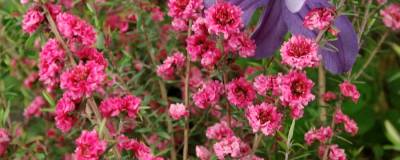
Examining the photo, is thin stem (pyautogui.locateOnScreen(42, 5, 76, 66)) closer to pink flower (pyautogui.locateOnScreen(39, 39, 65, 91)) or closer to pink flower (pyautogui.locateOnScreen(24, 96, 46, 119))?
pink flower (pyautogui.locateOnScreen(39, 39, 65, 91))

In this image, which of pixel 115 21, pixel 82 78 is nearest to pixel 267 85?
pixel 82 78

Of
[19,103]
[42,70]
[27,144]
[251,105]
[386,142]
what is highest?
[42,70]

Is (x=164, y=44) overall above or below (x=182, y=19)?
below

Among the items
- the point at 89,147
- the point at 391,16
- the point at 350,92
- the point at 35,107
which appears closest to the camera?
the point at 89,147

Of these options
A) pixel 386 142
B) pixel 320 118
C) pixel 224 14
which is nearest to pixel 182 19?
pixel 224 14

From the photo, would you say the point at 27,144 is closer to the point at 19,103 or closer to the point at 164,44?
the point at 164,44

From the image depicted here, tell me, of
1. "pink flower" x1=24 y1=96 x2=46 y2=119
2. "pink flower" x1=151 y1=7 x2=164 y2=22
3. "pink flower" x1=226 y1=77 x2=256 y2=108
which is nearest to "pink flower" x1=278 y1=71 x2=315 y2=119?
"pink flower" x1=226 y1=77 x2=256 y2=108

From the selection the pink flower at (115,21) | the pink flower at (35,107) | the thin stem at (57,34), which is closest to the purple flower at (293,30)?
the thin stem at (57,34)

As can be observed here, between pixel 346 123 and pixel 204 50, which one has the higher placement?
pixel 204 50

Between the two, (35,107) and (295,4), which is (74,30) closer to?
(295,4)
